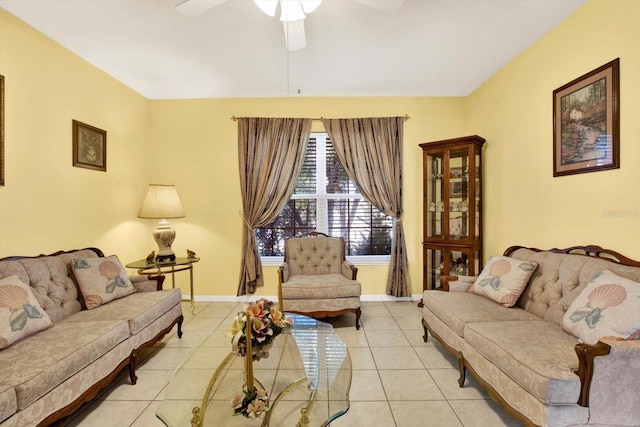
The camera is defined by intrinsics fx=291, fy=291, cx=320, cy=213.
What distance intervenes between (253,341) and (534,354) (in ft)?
4.84

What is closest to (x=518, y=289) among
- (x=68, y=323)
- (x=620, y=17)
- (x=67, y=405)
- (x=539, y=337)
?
(x=539, y=337)

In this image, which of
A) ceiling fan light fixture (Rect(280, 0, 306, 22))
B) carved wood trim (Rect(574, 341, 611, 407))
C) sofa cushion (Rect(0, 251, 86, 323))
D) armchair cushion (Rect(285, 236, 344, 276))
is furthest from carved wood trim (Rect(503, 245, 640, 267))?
sofa cushion (Rect(0, 251, 86, 323))

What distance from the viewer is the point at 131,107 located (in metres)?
3.52

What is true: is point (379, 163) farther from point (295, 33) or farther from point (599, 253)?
point (599, 253)

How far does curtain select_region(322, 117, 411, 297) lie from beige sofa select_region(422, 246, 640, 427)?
1.12 metres

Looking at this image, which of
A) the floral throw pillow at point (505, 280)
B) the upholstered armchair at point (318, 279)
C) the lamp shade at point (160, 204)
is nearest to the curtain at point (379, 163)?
the upholstered armchair at point (318, 279)

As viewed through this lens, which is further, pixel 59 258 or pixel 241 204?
pixel 241 204

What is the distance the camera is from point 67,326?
1.94 meters

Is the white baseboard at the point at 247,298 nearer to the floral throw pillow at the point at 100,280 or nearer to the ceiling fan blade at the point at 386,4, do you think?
the floral throw pillow at the point at 100,280

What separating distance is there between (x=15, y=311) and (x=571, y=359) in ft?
10.3

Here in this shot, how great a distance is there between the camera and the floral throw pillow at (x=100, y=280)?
7.56ft

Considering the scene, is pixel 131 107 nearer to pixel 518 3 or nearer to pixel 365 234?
pixel 365 234

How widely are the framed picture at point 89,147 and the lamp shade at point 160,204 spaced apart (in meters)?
0.52

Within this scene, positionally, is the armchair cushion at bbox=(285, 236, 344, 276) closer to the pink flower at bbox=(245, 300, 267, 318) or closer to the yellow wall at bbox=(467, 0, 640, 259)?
the yellow wall at bbox=(467, 0, 640, 259)
